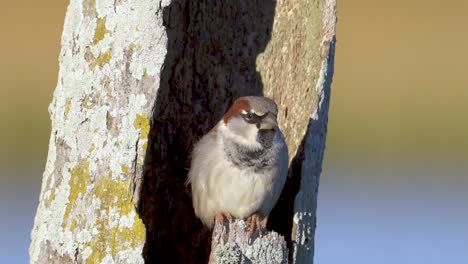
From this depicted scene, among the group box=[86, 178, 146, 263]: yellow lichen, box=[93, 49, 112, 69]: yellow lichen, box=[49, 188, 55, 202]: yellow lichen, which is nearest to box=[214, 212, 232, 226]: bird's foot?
box=[86, 178, 146, 263]: yellow lichen

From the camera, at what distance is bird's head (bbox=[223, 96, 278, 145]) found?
7719 mm

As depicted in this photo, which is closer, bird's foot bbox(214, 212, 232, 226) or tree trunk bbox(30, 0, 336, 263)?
tree trunk bbox(30, 0, 336, 263)

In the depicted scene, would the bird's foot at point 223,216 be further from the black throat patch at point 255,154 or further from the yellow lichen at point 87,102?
the yellow lichen at point 87,102

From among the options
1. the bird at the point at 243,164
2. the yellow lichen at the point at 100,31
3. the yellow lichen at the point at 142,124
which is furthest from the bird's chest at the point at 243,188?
the yellow lichen at the point at 100,31

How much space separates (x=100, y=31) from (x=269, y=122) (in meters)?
1.09

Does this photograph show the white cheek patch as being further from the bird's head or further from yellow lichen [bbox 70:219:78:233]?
yellow lichen [bbox 70:219:78:233]

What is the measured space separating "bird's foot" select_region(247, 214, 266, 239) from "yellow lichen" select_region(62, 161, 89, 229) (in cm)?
91

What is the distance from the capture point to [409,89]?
42.2 feet

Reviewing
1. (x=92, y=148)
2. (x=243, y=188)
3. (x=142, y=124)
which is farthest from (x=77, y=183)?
(x=243, y=188)

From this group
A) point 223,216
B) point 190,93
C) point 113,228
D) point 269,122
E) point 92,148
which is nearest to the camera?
point 113,228

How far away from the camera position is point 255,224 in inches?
309

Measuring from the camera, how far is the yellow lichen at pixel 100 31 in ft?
24.0

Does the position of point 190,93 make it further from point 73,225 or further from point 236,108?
point 73,225

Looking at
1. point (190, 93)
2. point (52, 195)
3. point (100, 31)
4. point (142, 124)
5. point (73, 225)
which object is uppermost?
point (100, 31)
